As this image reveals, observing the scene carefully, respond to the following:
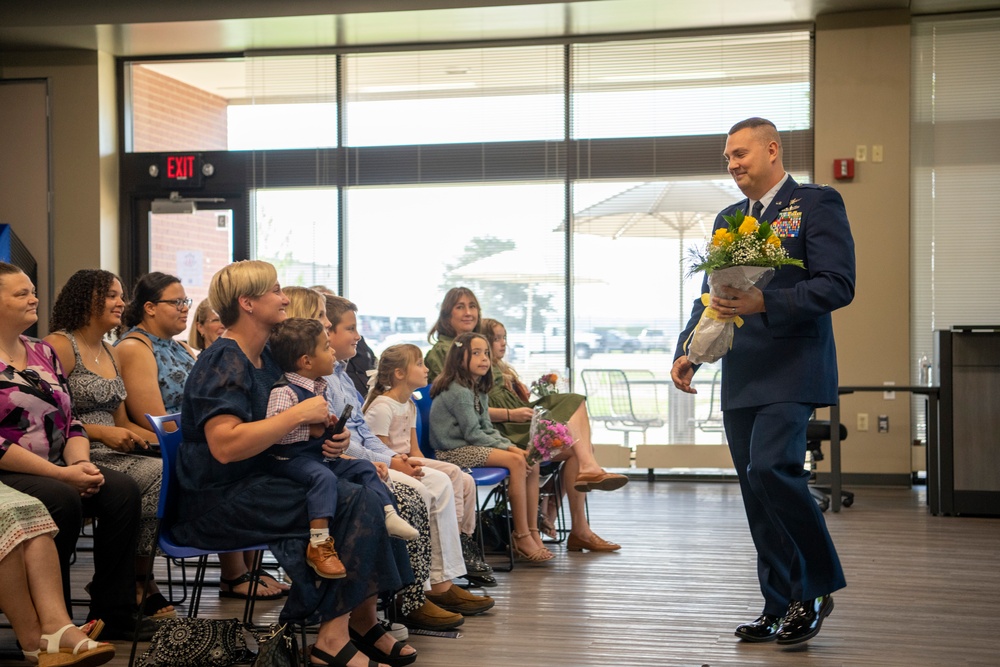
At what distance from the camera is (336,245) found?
27.7 feet

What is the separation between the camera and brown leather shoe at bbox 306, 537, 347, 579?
2.86 metres

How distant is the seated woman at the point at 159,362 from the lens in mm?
4105

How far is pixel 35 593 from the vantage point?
296 centimetres

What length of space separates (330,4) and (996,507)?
589 centimetres

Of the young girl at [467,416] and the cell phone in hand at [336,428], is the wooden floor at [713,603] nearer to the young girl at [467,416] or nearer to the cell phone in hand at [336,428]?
the young girl at [467,416]

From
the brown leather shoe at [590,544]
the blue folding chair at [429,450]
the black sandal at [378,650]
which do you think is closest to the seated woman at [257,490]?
the black sandal at [378,650]

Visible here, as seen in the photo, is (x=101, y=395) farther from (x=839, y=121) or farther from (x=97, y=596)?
(x=839, y=121)

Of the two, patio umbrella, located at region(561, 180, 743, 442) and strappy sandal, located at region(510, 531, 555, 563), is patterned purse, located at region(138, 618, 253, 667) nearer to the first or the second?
strappy sandal, located at region(510, 531, 555, 563)

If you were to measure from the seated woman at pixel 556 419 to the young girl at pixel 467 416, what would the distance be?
0.39m

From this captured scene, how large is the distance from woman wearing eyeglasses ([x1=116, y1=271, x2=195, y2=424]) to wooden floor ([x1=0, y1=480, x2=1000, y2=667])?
2.87ft

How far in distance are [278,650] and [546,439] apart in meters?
2.26

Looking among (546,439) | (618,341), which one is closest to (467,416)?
(546,439)

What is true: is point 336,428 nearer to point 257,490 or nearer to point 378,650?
point 257,490

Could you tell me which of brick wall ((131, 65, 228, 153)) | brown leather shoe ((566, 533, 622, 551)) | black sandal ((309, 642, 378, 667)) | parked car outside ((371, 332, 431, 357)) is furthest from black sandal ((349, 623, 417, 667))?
brick wall ((131, 65, 228, 153))
